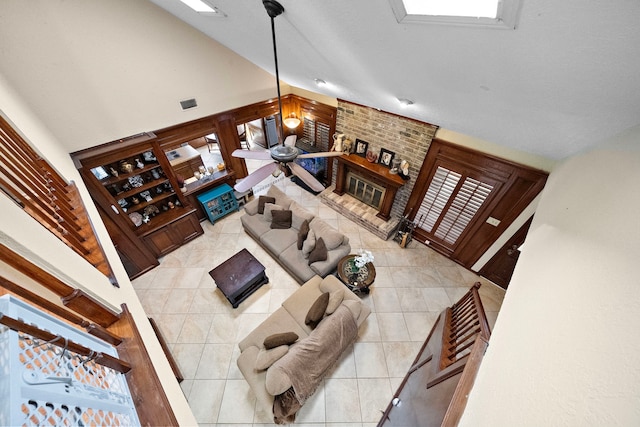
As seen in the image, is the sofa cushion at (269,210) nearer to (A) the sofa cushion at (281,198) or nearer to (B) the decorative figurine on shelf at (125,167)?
(A) the sofa cushion at (281,198)

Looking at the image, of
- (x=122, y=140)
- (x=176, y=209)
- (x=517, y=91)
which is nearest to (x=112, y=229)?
(x=176, y=209)

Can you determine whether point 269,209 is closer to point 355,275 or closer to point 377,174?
point 355,275

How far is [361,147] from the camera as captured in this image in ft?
17.0

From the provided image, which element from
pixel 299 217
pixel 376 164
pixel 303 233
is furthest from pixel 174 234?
pixel 376 164

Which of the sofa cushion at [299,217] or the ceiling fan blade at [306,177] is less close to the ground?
the ceiling fan blade at [306,177]

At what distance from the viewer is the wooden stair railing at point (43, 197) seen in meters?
1.25

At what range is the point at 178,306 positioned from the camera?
4.11 m

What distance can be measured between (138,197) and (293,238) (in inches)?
124

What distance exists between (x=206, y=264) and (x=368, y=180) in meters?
4.04

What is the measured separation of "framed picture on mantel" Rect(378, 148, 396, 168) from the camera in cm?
480

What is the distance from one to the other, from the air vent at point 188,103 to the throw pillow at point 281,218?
2.46 metres

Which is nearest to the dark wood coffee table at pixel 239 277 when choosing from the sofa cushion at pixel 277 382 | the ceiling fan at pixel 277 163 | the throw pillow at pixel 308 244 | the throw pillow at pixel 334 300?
the throw pillow at pixel 308 244

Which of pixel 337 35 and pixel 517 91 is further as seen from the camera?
pixel 337 35

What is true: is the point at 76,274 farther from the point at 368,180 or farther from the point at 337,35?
the point at 368,180
